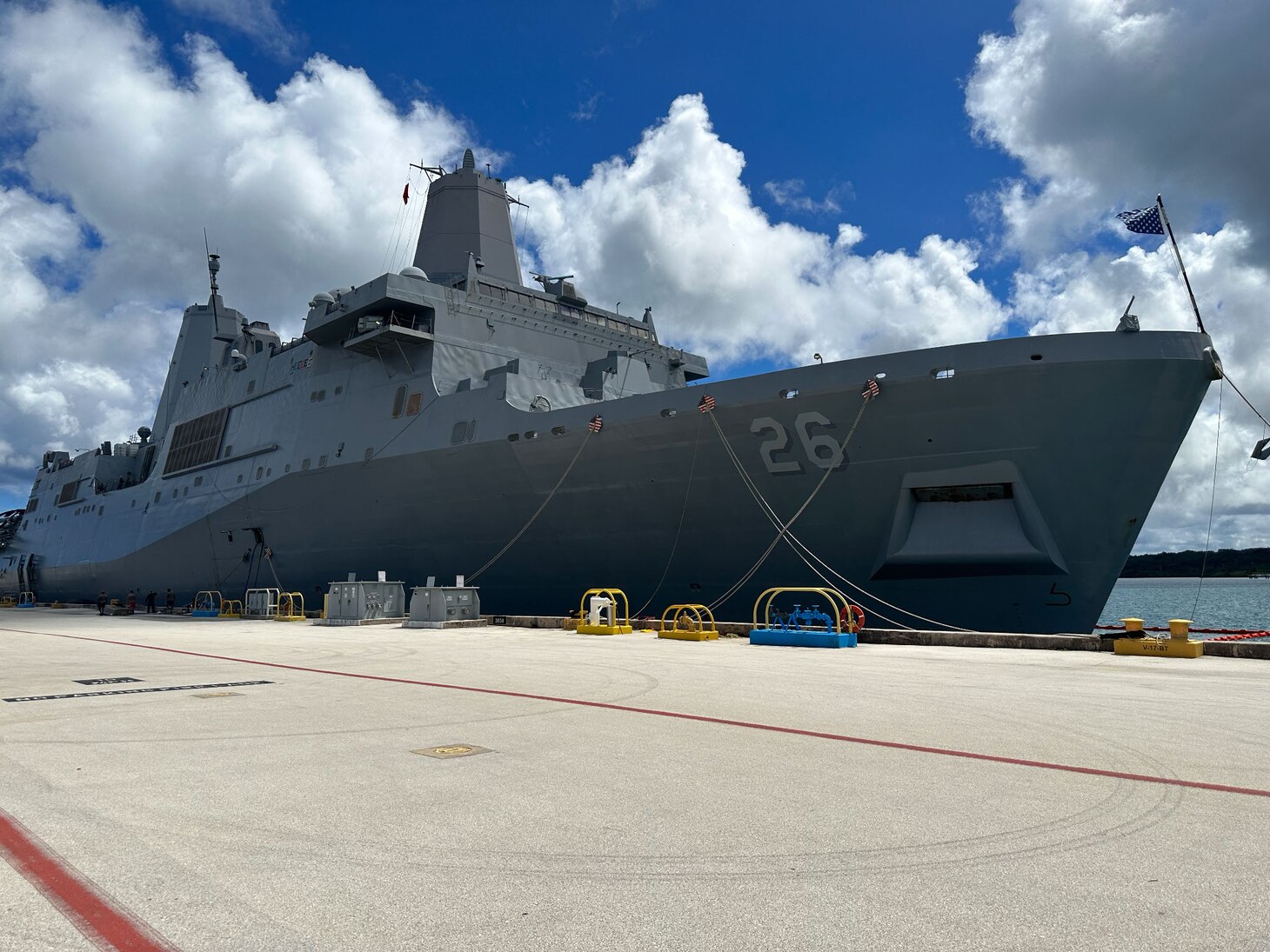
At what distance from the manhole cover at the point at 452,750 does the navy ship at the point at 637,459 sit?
30.6 ft

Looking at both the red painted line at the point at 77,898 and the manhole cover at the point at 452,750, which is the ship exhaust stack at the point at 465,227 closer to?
the manhole cover at the point at 452,750

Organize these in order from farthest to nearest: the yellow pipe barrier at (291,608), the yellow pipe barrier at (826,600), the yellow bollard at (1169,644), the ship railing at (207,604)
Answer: the ship railing at (207,604), the yellow pipe barrier at (291,608), the yellow pipe barrier at (826,600), the yellow bollard at (1169,644)

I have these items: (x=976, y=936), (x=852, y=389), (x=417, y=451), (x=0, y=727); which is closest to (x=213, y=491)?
(x=417, y=451)

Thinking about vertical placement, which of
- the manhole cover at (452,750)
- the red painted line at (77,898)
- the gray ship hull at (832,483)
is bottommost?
the red painted line at (77,898)

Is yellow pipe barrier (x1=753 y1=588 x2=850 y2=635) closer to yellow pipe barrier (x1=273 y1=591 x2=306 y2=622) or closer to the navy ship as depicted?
the navy ship

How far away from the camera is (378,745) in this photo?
448cm

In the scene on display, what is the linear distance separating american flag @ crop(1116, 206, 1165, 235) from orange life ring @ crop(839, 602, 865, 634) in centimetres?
689

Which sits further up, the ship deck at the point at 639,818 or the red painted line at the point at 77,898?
the ship deck at the point at 639,818

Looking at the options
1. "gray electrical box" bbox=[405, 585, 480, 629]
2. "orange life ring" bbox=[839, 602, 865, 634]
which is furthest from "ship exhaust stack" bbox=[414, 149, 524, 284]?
"orange life ring" bbox=[839, 602, 865, 634]

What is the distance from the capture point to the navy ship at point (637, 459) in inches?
462

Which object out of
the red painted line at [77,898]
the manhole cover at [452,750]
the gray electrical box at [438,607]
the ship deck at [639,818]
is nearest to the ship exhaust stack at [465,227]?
the gray electrical box at [438,607]

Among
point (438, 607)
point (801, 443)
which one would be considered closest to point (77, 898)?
point (801, 443)

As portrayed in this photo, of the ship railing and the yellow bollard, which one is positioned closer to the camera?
the yellow bollard

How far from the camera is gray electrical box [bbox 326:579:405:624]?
17.8m
